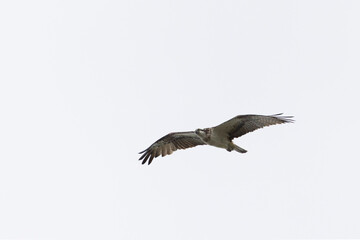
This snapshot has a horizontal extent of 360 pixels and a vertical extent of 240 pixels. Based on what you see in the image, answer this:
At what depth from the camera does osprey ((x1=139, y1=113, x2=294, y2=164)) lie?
23047 millimetres

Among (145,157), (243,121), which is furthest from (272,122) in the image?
(145,157)

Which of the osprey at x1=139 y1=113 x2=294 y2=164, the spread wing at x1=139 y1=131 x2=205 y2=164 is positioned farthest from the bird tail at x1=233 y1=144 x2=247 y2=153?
the spread wing at x1=139 y1=131 x2=205 y2=164

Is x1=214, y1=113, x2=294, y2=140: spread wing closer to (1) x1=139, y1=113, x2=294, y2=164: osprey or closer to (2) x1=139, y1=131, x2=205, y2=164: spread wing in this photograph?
(1) x1=139, y1=113, x2=294, y2=164: osprey

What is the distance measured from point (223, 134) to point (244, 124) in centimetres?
83

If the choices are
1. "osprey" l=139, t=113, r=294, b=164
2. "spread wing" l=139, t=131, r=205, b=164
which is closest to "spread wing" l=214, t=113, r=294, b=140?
"osprey" l=139, t=113, r=294, b=164

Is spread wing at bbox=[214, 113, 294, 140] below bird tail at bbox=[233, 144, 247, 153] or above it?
above

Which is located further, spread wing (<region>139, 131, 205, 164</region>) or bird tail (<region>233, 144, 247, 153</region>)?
spread wing (<region>139, 131, 205, 164</region>)

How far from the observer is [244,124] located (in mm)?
23453

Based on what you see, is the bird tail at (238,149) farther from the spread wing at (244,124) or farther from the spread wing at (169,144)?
the spread wing at (169,144)

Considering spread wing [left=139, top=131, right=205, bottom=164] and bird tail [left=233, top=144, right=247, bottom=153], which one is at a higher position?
spread wing [left=139, top=131, right=205, bottom=164]

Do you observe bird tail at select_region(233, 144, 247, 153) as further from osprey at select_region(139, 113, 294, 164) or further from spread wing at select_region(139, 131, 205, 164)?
spread wing at select_region(139, 131, 205, 164)

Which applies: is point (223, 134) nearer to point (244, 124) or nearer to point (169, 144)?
point (244, 124)

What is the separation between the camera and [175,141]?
25750mm

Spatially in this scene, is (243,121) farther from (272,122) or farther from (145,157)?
(145,157)
